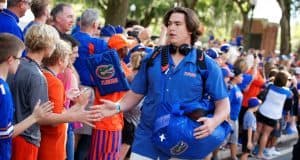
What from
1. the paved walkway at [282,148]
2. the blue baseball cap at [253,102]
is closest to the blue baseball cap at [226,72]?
the blue baseball cap at [253,102]

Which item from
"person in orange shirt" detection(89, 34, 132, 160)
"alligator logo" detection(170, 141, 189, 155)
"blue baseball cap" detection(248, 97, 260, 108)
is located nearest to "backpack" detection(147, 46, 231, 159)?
"alligator logo" detection(170, 141, 189, 155)

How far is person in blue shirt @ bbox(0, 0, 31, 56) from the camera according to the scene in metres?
5.43

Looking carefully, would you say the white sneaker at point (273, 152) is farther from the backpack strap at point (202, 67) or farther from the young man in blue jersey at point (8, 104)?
the young man in blue jersey at point (8, 104)

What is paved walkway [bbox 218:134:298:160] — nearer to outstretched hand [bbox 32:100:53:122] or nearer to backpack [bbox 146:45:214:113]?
backpack [bbox 146:45:214:113]

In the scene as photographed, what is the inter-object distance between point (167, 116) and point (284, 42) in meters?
24.3

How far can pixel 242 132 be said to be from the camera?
1005cm

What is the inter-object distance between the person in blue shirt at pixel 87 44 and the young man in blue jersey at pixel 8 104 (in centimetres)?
267

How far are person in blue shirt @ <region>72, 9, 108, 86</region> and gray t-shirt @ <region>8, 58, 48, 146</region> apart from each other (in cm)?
225

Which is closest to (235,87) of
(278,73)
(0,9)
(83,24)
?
(278,73)

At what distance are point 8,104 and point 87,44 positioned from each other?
3.24m

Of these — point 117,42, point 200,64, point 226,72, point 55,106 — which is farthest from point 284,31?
point 200,64

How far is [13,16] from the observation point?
5543 millimetres

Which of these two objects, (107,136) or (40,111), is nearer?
(40,111)

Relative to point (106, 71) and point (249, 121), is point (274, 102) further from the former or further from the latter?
point (106, 71)
